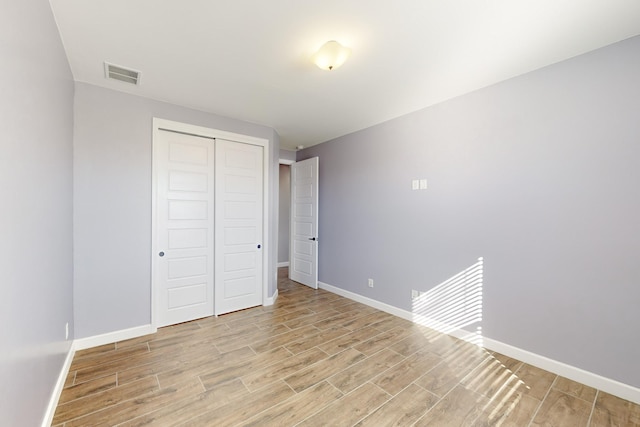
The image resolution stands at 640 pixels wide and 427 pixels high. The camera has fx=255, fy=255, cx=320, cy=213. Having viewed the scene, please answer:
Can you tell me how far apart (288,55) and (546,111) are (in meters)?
2.38

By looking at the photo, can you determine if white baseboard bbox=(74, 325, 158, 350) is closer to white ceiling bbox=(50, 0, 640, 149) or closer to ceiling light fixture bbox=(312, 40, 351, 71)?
white ceiling bbox=(50, 0, 640, 149)

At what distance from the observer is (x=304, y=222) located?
4910 mm

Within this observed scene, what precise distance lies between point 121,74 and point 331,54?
2.11m

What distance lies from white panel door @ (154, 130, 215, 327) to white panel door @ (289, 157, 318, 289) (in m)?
1.80

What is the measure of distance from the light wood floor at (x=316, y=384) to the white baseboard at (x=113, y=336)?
0.27 ft

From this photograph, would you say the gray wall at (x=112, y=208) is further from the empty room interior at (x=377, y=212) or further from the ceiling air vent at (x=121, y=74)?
the ceiling air vent at (x=121, y=74)

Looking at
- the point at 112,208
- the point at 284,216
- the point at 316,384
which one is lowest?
the point at 316,384

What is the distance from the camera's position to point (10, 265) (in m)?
1.14

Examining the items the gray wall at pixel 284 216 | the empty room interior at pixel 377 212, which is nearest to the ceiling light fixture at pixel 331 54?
the empty room interior at pixel 377 212

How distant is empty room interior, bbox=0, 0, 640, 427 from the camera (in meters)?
1.69

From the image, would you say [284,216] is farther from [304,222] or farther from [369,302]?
[369,302]

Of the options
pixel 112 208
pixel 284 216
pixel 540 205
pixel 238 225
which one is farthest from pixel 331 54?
pixel 284 216

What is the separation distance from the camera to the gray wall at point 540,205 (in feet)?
6.53

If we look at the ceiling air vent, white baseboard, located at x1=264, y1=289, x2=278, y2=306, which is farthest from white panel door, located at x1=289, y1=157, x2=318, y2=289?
the ceiling air vent
